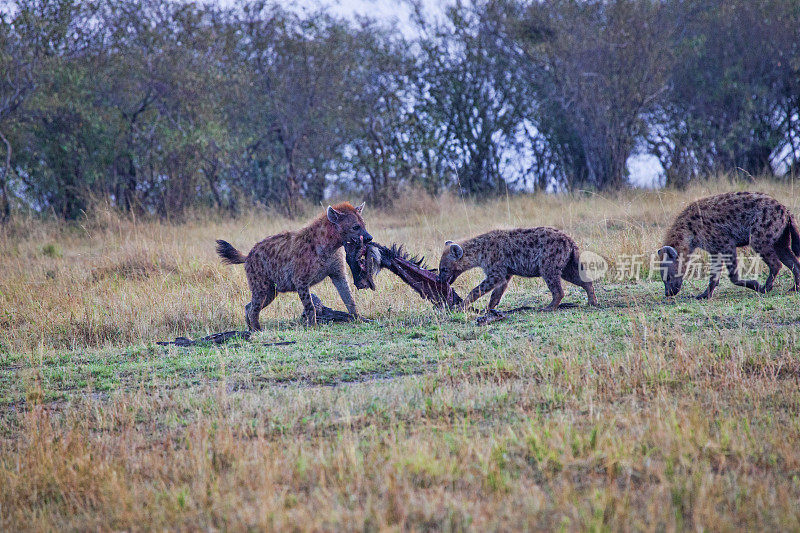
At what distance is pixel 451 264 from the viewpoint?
7.35m

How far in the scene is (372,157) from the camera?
17875 millimetres

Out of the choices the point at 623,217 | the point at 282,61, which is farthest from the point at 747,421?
the point at 282,61

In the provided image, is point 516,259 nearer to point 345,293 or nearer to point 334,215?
point 345,293

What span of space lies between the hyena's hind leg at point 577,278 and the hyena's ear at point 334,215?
206 centimetres

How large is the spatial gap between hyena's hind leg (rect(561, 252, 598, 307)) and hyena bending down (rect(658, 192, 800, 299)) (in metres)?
0.74

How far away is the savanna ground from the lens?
2879 millimetres

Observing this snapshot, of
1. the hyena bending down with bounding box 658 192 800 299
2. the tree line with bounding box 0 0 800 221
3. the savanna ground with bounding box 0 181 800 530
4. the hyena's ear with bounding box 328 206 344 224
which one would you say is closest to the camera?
the savanna ground with bounding box 0 181 800 530

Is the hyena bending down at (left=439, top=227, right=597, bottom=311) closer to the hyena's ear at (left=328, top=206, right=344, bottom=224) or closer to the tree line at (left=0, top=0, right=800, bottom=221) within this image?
the hyena's ear at (left=328, top=206, right=344, bottom=224)

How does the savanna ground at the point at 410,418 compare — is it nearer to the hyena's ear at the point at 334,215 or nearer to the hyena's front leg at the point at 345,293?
the hyena's front leg at the point at 345,293

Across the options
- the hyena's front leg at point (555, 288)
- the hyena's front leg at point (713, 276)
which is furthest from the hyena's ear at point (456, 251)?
Answer: the hyena's front leg at point (713, 276)

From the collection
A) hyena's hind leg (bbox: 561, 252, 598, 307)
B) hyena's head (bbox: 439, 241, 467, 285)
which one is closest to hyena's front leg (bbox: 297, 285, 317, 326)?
hyena's head (bbox: 439, 241, 467, 285)

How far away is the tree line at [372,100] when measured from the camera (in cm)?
1562

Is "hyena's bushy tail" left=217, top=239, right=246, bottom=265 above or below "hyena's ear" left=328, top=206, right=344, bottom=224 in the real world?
below

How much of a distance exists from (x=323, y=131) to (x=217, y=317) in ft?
36.1
